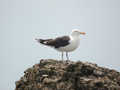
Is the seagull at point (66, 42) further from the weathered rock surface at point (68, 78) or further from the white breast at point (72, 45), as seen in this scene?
the weathered rock surface at point (68, 78)

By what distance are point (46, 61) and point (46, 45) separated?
84.7 inches

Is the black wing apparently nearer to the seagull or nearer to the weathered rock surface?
the seagull

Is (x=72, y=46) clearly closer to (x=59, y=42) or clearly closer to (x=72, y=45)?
(x=72, y=45)

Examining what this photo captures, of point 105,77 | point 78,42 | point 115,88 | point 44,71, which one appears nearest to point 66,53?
point 78,42

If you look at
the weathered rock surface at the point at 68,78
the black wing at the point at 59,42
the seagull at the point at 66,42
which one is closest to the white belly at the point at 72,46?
the seagull at the point at 66,42

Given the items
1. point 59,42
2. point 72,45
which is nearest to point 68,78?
point 72,45

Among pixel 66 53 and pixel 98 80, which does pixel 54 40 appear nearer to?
pixel 66 53

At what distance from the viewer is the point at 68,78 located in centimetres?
1233

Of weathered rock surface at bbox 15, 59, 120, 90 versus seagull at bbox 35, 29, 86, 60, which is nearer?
weathered rock surface at bbox 15, 59, 120, 90

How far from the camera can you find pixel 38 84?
1284cm

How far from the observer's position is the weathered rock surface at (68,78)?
38.9 feet

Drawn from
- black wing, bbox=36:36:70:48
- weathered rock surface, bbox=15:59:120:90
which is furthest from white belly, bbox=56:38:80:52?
weathered rock surface, bbox=15:59:120:90

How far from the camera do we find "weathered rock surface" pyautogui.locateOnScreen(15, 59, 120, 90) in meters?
11.8

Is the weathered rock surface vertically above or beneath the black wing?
beneath
